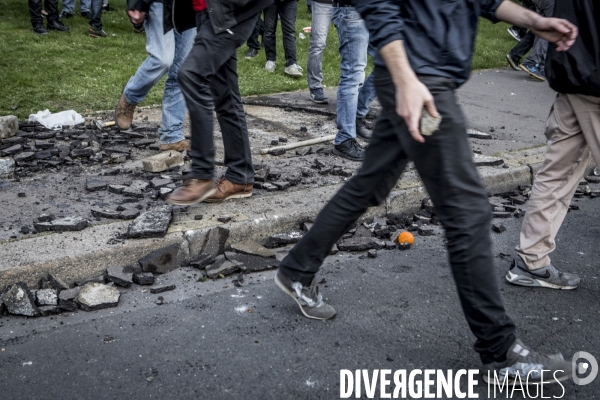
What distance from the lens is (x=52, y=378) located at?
300cm

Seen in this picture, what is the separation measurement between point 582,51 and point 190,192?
7.95ft

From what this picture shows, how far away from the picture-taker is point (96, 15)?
12.1 meters

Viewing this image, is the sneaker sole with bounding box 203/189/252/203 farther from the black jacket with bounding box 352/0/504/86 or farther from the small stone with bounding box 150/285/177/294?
the black jacket with bounding box 352/0/504/86

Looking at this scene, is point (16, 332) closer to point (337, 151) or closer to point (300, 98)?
point (337, 151)

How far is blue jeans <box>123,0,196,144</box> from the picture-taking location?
18.4 ft

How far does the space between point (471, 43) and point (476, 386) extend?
1417mm

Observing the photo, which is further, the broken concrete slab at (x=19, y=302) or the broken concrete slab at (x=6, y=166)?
the broken concrete slab at (x=6, y=166)

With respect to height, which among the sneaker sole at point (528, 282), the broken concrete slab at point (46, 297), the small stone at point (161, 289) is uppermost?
the broken concrete slab at point (46, 297)

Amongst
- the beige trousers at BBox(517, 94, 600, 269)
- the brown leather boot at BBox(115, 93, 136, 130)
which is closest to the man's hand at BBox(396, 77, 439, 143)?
the beige trousers at BBox(517, 94, 600, 269)

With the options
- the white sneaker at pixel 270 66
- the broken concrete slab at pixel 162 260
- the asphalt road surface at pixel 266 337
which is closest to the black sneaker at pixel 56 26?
the white sneaker at pixel 270 66

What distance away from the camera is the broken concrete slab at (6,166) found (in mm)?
5504

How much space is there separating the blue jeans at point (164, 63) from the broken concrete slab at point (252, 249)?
182 cm

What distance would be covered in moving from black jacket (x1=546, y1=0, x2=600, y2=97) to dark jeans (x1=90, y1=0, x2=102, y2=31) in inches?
387

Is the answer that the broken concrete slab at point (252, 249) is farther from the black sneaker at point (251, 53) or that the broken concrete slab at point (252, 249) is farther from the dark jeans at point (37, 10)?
the dark jeans at point (37, 10)
